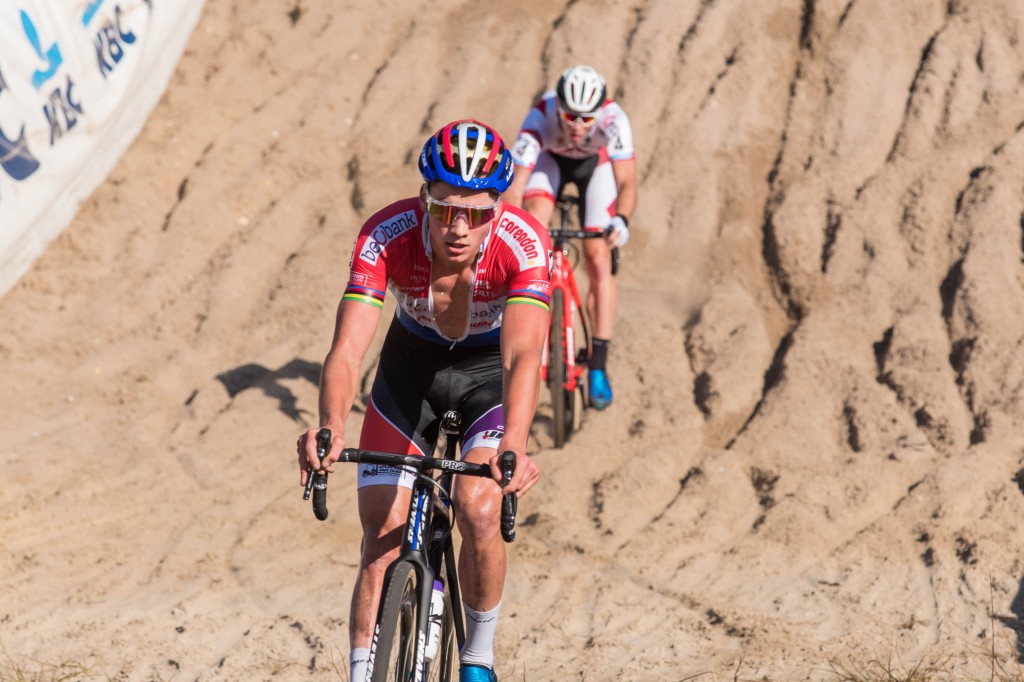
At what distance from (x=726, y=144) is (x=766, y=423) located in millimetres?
3765

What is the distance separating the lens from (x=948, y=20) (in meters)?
11.0

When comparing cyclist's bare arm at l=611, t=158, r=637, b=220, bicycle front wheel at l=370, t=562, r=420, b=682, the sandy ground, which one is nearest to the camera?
bicycle front wheel at l=370, t=562, r=420, b=682

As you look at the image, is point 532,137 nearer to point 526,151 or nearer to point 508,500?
point 526,151

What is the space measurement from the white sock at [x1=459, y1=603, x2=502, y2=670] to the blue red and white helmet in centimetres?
156

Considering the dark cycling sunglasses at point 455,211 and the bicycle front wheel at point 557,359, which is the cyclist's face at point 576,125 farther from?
the dark cycling sunglasses at point 455,211

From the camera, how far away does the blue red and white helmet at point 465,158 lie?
13.1 feet

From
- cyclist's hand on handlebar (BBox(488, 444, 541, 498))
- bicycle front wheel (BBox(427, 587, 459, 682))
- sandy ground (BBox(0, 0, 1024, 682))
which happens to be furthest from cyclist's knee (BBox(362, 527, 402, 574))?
sandy ground (BBox(0, 0, 1024, 682))

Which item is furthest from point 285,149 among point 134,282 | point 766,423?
point 766,423

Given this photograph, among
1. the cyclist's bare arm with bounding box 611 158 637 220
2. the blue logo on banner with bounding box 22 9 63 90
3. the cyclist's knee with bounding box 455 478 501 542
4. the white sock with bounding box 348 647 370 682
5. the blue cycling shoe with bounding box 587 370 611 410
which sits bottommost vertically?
the white sock with bounding box 348 647 370 682

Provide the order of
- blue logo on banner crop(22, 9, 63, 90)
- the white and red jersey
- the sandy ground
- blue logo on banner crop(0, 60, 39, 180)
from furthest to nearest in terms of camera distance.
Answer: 1. blue logo on banner crop(22, 9, 63, 90)
2. blue logo on banner crop(0, 60, 39, 180)
3. the white and red jersey
4. the sandy ground

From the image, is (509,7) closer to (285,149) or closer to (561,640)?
(285,149)

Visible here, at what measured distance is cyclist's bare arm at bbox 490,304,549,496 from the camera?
148 inches

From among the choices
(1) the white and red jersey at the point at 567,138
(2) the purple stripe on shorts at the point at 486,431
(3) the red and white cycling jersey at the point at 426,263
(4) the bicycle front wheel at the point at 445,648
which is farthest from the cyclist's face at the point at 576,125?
(4) the bicycle front wheel at the point at 445,648

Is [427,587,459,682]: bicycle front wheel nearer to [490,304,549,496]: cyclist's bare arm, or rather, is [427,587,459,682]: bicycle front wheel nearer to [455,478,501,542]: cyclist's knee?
[455,478,501,542]: cyclist's knee
